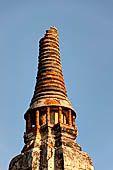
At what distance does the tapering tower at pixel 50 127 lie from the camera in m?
16.8

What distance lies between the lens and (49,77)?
20109 millimetres

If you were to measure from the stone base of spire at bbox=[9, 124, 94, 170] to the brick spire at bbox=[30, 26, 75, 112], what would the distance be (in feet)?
4.78

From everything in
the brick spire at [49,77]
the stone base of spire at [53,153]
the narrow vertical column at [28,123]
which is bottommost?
the stone base of spire at [53,153]

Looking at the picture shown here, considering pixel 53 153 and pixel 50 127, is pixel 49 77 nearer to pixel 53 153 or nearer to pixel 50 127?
pixel 50 127

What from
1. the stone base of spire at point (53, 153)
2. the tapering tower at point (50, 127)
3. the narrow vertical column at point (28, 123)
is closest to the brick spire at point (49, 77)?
the tapering tower at point (50, 127)

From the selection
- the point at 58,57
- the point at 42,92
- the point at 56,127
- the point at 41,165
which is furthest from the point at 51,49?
the point at 41,165

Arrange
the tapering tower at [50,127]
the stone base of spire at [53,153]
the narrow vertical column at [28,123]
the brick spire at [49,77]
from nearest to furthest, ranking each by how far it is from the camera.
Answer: the stone base of spire at [53,153]
the tapering tower at [50,127]
the narrow vertical column at [28,123]
the brick spire at [49,77]

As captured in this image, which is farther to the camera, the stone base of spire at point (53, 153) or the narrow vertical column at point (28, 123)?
the narrow vertical column at point (28, 123)

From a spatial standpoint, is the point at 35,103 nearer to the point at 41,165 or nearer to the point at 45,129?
the point at 45,129

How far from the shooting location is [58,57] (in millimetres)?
21422

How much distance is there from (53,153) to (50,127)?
1.53 meters

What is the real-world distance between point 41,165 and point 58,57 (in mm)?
6733

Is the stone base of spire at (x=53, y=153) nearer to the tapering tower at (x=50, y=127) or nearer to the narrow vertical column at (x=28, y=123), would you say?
the tapering tower at (x=50, y=127)

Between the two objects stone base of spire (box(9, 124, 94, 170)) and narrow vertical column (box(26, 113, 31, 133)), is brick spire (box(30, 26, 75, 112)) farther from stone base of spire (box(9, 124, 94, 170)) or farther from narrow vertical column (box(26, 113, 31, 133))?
stone base of spire (box(9, 124, 94, 170))
